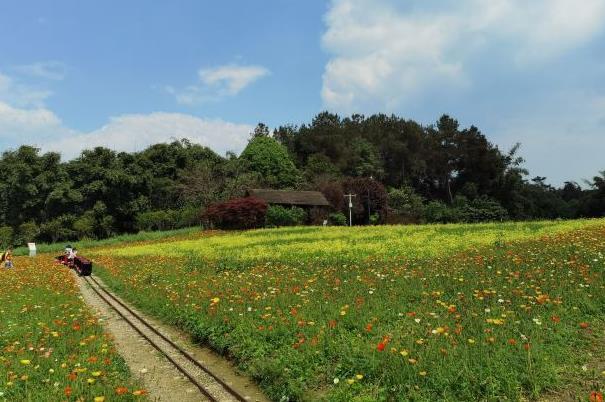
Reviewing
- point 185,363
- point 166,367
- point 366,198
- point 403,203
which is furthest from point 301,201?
point 166,367

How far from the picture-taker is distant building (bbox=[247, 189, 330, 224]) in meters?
60.1

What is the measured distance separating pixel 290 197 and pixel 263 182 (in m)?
13.7

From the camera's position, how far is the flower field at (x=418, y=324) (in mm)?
5742

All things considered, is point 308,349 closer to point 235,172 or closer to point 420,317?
point 420,317

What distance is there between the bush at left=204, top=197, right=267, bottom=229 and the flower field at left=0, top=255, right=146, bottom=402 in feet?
123

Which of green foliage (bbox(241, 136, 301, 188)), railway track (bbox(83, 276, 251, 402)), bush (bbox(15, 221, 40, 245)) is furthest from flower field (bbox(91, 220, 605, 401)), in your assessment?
green foliage (bbox(241, 136, 301, 188))

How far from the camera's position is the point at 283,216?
54.9 metres

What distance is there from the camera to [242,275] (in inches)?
589

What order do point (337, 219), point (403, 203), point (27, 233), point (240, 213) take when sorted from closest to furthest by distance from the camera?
point (240, 213) < point (337, 219) < point (27, 233) < point (403, 203)

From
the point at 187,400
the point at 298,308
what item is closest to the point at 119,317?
the point at 298,308

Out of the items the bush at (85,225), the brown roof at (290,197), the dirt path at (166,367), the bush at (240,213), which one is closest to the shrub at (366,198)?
the brown roof at (290,197)

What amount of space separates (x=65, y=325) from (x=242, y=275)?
558cm

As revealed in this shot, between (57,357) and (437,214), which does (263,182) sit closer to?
(437,214)

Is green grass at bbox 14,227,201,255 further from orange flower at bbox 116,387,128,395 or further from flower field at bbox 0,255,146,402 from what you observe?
orange flower at bbox 116,387,128,395
